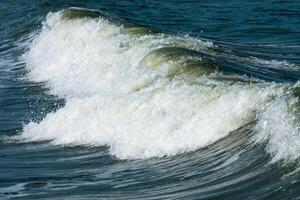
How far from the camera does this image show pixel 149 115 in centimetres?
1352

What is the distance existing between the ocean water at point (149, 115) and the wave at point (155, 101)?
0.03m

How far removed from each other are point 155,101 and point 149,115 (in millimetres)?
445

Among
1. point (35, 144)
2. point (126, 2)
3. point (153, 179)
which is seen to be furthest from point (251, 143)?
point (126, 2)

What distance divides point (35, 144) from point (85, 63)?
24.9 ft

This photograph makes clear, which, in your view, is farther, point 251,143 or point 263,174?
point 251,143

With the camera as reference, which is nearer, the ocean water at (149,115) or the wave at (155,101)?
the ocean water at (149,115)

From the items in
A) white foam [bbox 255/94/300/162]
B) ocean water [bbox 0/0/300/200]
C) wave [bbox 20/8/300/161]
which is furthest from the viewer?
wave [bbox 20/8/300/161]

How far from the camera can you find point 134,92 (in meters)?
15.7

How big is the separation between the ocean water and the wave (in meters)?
0.03

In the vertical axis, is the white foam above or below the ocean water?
above

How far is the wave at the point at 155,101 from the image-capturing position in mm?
11367

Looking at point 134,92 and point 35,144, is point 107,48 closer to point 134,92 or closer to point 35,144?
point 134,92

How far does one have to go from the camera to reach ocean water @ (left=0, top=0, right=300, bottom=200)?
393 inches

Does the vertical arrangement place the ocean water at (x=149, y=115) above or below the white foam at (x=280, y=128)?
below
